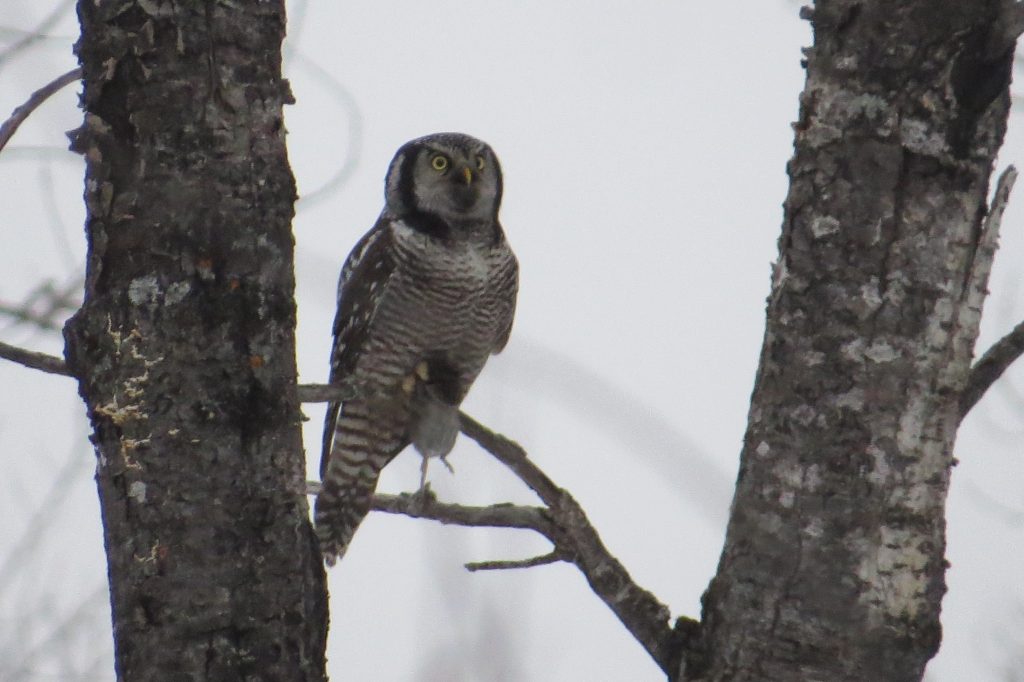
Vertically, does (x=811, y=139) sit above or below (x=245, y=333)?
above

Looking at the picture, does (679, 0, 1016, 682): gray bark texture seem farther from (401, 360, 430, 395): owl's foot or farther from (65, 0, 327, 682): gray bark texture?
(401, 360, 430, 395): owl's foot

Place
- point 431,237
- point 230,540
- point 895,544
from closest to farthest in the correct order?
point 230,540
point 895,544
point 431,237

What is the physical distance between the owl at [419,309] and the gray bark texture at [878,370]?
2.81 meters

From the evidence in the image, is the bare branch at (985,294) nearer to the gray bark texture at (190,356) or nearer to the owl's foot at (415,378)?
the gray bark texture at (190,356)

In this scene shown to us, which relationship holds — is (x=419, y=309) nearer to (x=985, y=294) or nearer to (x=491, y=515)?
(x=491, y=515)

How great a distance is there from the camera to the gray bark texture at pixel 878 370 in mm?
2389

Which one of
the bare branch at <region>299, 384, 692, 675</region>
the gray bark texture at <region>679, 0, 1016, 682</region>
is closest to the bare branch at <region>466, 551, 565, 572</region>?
the bare branch at <region>299, 384, 692, 675</region>

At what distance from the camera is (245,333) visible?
2021mm

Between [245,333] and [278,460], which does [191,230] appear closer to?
[245,333]

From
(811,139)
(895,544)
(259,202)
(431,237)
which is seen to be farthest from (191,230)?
(431,237)

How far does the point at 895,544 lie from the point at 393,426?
334cm

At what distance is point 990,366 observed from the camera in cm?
244

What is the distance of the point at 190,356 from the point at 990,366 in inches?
58.5

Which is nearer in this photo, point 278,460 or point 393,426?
point 278,460
